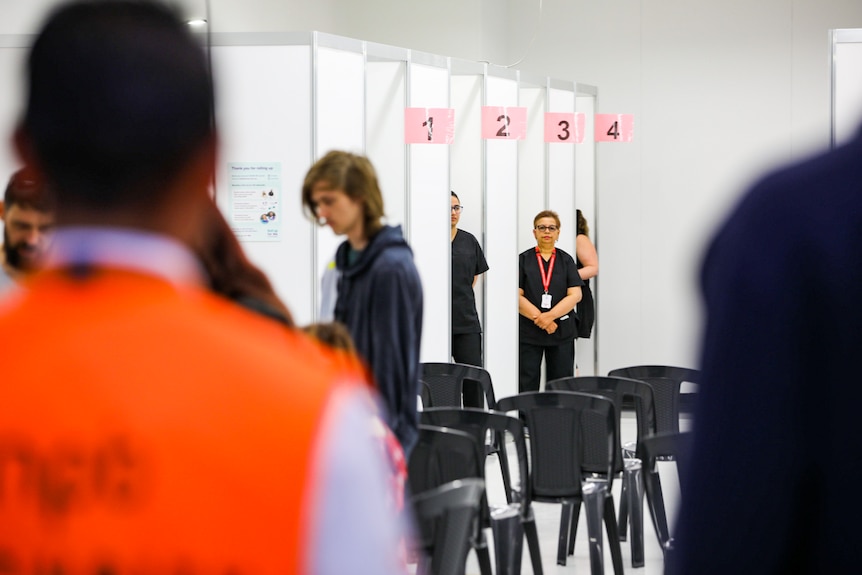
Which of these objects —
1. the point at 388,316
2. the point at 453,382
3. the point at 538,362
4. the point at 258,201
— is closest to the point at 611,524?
the point at 453,382

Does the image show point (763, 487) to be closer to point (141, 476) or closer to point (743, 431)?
point (743, 431)

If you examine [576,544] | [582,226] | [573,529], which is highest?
[582,226]

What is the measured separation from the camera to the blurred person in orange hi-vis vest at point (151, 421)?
0.78 m

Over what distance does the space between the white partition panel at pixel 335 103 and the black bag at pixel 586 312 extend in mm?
3622

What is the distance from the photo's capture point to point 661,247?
34.2 feet

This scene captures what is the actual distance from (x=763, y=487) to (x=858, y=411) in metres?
0.09

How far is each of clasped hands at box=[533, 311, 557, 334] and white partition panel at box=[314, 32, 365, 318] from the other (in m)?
2.66

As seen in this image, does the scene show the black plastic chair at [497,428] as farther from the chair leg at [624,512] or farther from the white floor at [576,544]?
the chair leg at [624,512]

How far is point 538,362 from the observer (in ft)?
28.7

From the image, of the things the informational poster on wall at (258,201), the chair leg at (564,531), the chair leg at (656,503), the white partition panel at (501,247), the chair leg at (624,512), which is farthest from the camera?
the white partition panel at (501,247)

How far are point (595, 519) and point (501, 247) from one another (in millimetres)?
3856

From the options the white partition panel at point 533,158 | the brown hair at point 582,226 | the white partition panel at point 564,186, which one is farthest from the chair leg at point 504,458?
the brown hair at point 582,226

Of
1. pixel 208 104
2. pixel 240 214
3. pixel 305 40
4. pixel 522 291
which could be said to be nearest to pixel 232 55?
pixel 305 40

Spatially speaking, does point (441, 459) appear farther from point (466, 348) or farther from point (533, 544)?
point (466, 348)
